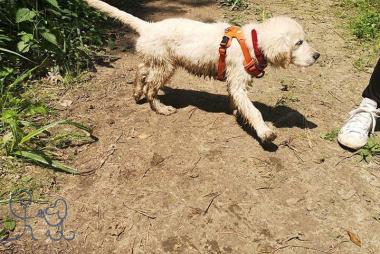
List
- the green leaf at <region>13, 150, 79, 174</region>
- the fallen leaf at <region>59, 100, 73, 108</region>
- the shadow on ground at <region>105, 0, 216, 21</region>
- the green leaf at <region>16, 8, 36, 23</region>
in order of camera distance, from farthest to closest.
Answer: the shadow on ground at <region>105, 0, 216, 21</region>
the fallen leaf at <region>59, 100, 73, 108</region>
the green leaf at <region>16, 8, 36, 23</region>
the green leaf at <region>13, 150, 79, 174</region>

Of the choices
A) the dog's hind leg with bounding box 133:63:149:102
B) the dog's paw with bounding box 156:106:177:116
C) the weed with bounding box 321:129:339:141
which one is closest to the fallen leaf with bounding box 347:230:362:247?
the weed with bounding box 321:129:339:141

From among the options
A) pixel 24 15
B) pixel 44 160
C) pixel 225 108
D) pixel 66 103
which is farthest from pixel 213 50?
pixel 24 15

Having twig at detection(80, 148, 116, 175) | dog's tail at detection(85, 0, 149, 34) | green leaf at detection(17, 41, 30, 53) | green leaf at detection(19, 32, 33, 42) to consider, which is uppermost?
dog's tail at detection(85, 0, 149, 34)

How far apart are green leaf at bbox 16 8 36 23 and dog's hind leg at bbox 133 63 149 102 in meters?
1.33

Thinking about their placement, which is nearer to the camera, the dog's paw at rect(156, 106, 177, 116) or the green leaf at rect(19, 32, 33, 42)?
the dog's paw at rect(156, 106, 177, 116)

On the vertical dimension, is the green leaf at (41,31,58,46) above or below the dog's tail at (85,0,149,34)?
below

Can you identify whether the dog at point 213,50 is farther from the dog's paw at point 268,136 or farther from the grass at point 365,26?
the grass at point 365,26

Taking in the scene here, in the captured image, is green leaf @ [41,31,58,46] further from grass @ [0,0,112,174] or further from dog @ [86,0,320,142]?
dog @ [86,0,320,142]

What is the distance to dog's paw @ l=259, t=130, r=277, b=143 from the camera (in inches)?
141

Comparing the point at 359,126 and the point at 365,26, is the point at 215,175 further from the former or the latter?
the point at 365,26

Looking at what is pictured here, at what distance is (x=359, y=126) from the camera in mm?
3848

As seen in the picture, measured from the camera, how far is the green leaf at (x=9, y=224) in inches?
113

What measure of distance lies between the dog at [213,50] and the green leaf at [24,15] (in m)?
0.74

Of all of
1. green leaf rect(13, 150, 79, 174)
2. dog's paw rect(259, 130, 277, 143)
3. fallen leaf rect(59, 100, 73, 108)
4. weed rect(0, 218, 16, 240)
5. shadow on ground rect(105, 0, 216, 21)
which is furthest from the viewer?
shadow on ground rect(105, 0, 216, 21)
